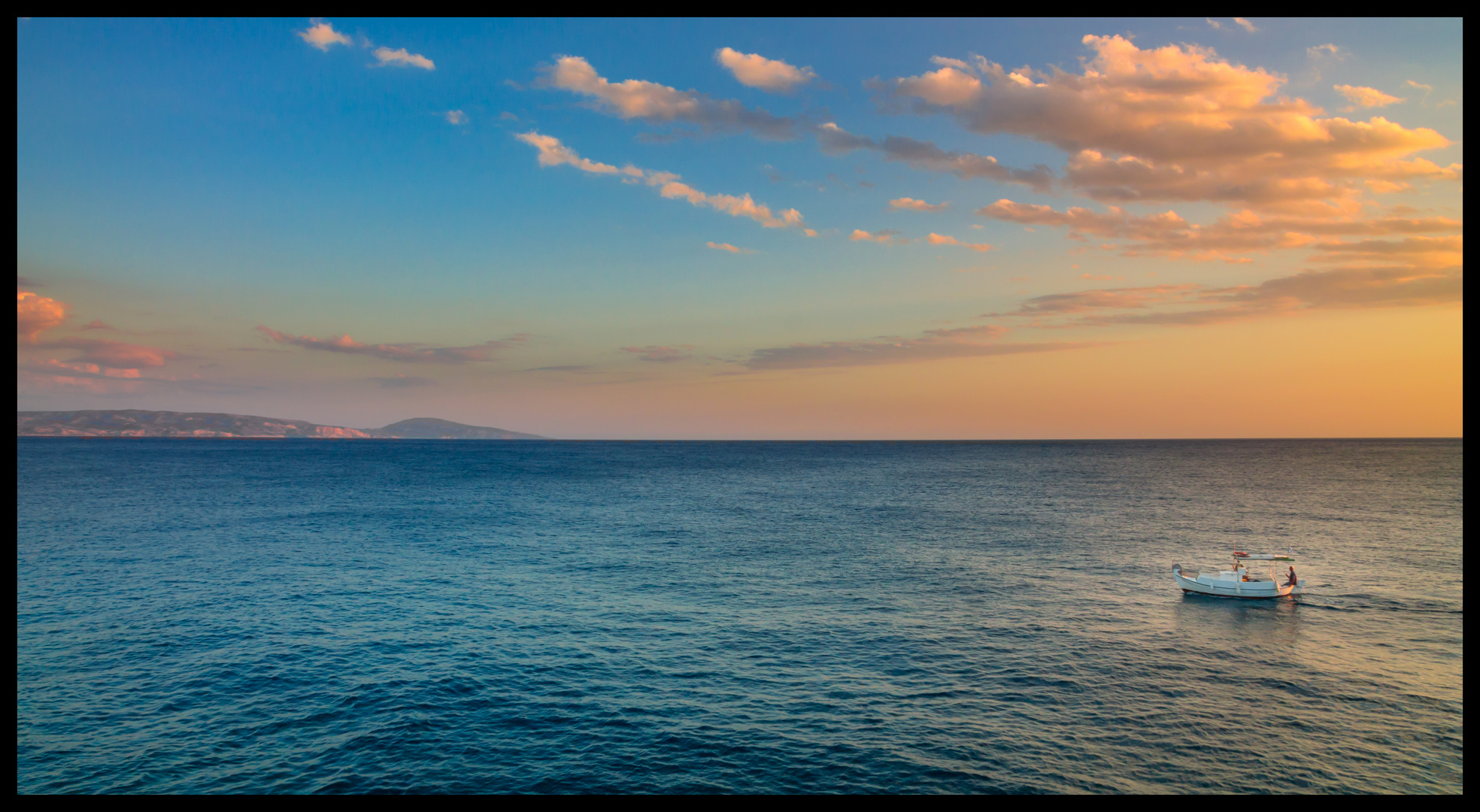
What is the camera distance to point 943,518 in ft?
312

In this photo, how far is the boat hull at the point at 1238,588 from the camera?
5131cm

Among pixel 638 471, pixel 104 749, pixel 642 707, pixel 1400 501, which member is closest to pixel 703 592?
pixel 642 707

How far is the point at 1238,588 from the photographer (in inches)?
2023

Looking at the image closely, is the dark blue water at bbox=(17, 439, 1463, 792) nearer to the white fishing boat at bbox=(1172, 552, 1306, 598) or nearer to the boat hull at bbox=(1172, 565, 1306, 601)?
the boat hull at bbox=(1172, 565, 1306, 601)

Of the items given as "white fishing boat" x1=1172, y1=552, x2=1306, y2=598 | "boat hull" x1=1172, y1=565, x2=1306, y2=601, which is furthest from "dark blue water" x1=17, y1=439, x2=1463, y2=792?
"white fishing boat" x1=1172, y1=552, x2=1306, y2=598

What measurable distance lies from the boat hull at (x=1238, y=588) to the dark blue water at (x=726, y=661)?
5.13 feet

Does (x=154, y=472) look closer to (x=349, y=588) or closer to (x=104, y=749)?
(x=349, y=588)

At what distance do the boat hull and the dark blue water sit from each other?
156cm

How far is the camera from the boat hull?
5131cm

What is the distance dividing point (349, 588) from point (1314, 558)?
8267cm
